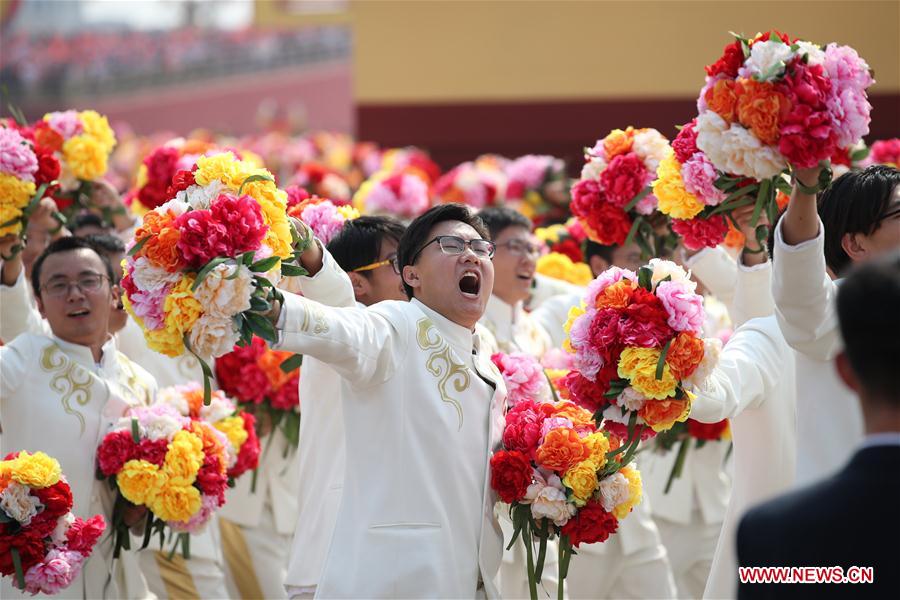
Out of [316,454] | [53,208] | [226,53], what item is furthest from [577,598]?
[226,53]

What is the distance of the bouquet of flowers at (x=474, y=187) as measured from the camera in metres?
9.52

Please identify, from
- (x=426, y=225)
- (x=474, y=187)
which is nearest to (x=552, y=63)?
(x=474, y=187)

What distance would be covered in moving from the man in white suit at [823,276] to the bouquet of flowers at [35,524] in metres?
2.55

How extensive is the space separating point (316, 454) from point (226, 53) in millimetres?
24976

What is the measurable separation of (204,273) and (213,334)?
0.51ft

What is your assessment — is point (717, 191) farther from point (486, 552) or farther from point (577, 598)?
point (577, 598)

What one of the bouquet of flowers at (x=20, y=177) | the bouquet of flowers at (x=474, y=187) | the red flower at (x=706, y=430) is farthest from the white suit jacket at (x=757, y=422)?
the bouquet of flowers at (x=474, y=187)

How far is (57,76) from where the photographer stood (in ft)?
91.6

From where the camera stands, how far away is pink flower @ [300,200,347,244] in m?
4.83

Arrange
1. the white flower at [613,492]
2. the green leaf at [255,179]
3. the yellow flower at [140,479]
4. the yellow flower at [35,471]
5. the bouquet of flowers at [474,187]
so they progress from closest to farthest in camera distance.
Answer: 1. the green leaf at [255,179]
2. the white flower at [613,492]
3. the yellow flower at [35,471]
4. the yellow flower at [140,479]
5. the bouquet of flowers at [474,187]

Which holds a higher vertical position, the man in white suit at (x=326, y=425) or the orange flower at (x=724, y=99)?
the orange flower at (x=724, y=99)

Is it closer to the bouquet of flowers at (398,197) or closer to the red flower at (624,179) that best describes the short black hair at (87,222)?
the bouquet of flowers at (398,197)

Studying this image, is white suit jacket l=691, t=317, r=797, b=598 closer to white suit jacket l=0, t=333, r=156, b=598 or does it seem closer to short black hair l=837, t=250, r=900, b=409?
short black hair l=837, t=250, r=900, b=409

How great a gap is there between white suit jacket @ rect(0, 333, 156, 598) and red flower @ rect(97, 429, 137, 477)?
4.5 inches
